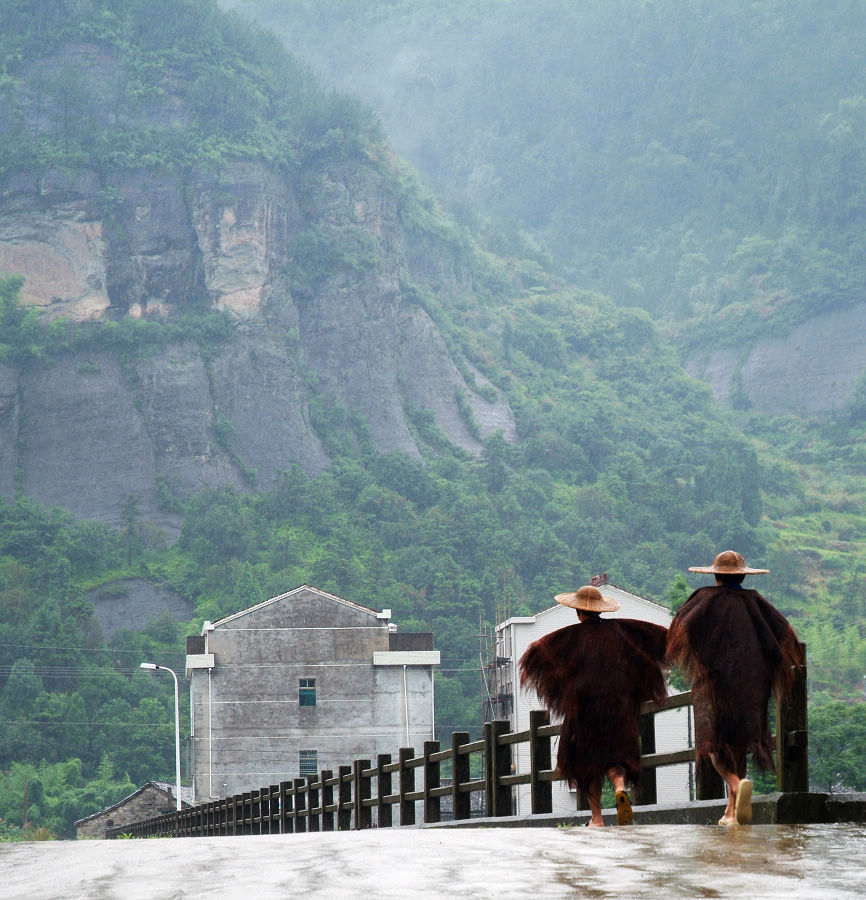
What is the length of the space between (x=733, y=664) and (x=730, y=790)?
0.83m

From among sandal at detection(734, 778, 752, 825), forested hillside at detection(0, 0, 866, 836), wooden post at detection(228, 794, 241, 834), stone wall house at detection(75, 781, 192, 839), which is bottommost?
stone wall house at detection(75, 781, 192, 839)

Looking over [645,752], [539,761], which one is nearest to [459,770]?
[539,761]

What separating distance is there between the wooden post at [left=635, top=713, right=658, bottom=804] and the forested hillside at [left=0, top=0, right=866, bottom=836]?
101 m

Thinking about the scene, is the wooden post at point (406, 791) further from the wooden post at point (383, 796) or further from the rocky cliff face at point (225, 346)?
the rocky cliff face at point (225, 346)

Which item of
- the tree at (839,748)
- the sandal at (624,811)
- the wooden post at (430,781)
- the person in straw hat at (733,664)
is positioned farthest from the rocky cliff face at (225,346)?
the person in straw hat at (733,664)

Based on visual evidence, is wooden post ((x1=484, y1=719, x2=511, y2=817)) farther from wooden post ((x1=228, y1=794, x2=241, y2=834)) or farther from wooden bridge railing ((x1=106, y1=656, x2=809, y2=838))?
wooden post ((x1=228, y1=794, x2=241, y2=834))

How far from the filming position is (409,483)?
530 ft

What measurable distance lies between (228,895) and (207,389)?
492ft

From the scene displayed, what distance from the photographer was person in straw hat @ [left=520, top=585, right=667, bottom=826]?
1008 cm

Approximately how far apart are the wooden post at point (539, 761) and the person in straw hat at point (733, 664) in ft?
7.97

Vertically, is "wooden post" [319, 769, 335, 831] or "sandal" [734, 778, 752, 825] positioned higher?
"sandal" [734, 778, 752, 825]

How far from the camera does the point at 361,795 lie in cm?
1644

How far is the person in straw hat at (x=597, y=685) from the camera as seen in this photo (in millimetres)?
10078

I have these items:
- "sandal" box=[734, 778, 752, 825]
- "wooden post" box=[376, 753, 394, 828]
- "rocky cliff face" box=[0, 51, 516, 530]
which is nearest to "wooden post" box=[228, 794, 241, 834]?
"wooden post" box=[376, 753, 394, 828]
